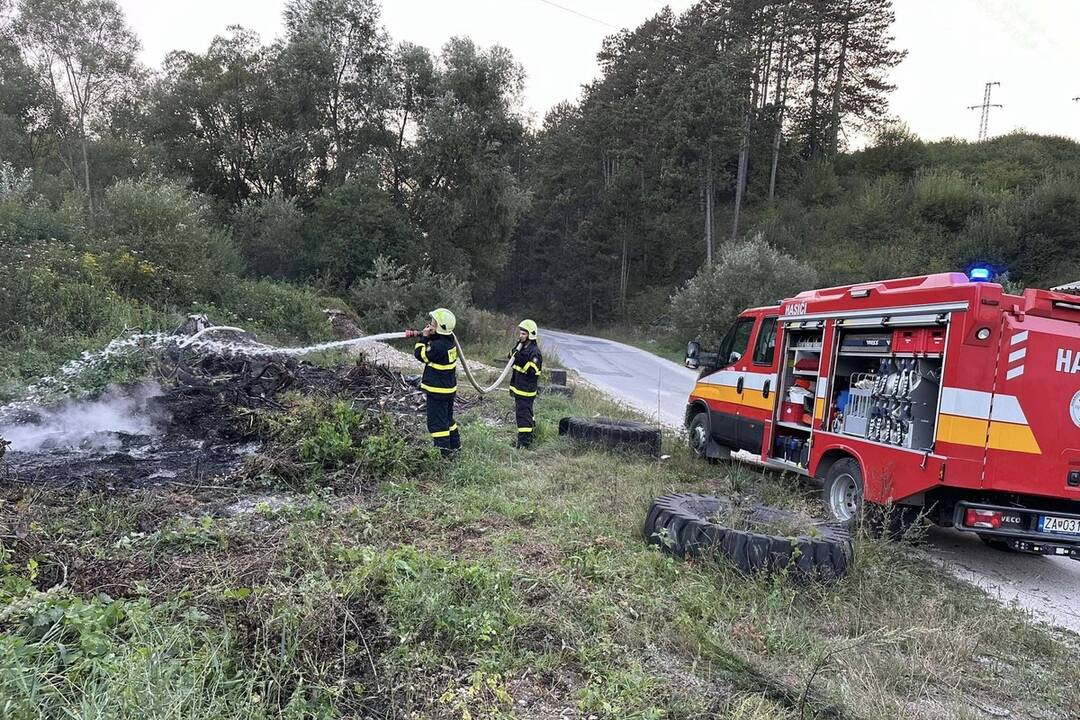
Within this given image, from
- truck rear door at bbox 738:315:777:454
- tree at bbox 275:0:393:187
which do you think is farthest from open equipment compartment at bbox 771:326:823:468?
tree at bbox 275:0:393:187

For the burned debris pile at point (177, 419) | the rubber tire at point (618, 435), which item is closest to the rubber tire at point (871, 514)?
the rubber tire at point (618, 435)

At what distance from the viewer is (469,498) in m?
5.74

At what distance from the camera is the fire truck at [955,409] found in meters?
4.89

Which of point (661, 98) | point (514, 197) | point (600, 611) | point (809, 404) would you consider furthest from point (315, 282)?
point (661, 98)

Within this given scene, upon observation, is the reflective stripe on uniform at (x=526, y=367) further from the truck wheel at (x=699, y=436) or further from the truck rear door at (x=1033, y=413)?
the truck rear door at (x=1033, y=413)

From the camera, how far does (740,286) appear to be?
2311 cm

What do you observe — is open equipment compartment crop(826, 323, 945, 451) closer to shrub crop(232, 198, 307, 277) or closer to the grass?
the grass

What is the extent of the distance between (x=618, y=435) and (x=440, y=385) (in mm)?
2400

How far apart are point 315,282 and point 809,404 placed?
62.0ft

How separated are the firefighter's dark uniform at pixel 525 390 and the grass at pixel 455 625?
3.00 m

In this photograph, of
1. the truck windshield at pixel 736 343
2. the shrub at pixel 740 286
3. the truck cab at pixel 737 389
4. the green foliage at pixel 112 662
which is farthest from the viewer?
the shrub at pixel 740 286

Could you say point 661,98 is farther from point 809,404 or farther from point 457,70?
point 809,404

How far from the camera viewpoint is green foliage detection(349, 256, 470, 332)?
21.0 m

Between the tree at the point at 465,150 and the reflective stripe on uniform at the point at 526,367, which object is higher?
the tree at the point at 465,150
